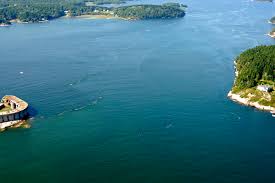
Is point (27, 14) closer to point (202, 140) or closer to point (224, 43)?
point (224, 43)

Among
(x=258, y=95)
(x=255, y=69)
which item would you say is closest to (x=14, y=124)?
(x=258, y=95)

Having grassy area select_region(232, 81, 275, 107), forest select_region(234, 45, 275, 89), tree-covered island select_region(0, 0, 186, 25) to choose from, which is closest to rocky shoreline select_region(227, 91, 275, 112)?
grassy area select_region(232, 81, 275, 107)

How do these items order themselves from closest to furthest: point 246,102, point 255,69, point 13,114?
point 13,114, point 246,102, point 255,69

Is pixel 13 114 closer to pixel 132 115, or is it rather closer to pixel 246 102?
pixel 132 115

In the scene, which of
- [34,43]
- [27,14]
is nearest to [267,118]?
[34,43]

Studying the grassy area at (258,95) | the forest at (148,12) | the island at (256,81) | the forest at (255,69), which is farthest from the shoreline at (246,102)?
the forest at (148,12)

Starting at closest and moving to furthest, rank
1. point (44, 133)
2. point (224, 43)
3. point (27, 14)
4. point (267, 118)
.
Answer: point (44, 133) → point (267, 118) → point (224, 43) → point (27, 14)

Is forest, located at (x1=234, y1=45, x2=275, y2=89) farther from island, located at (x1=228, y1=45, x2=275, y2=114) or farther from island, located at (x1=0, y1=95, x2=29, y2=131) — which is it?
island, located at (x1=0, y1=95, x2=29, y2=131)
